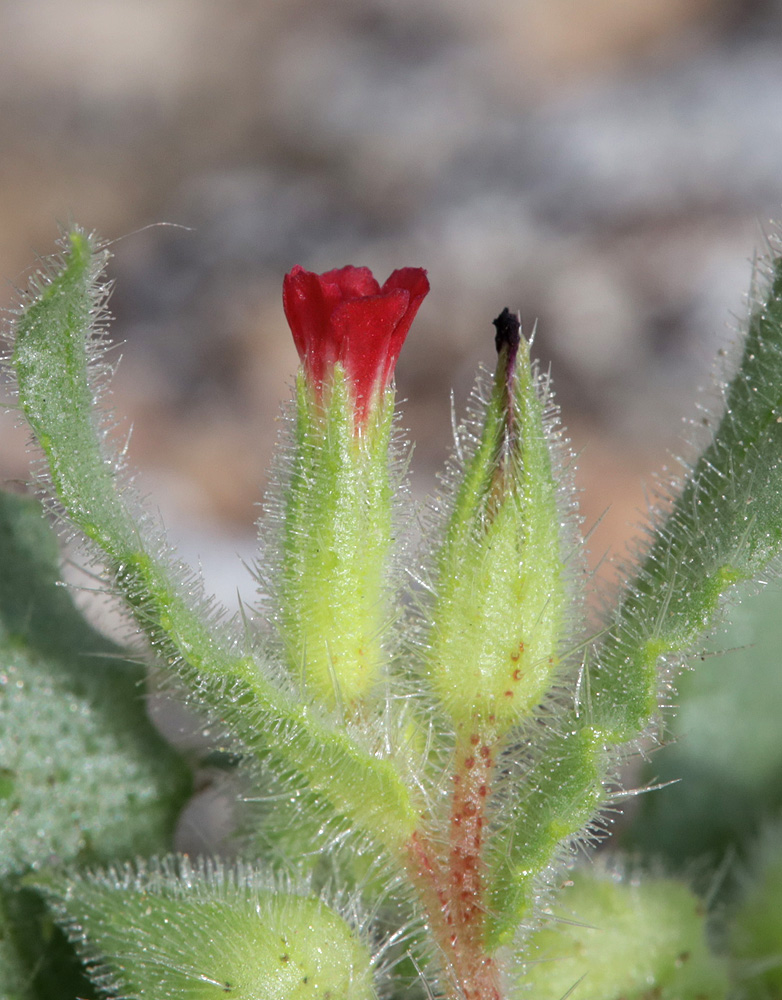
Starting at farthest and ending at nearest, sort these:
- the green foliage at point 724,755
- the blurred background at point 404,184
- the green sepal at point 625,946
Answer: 1. the blurred background at point 404,184
2. the green foliage at point 724,755
3. the green sepal at point 625,946

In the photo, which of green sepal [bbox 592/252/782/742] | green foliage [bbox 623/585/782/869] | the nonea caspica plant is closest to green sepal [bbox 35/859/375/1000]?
the nonea caspica plant

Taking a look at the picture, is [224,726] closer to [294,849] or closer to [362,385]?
[294,849]

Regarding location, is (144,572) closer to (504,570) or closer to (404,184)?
(504,570)

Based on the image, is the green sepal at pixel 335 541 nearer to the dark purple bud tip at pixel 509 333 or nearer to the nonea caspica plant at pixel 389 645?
the nonea caspica plant at pixel 389 645

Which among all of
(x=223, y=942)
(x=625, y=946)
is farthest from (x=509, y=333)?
(x=625, y=946)

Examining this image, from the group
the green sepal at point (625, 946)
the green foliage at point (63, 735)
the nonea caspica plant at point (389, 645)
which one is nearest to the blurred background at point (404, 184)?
the green foliage at point (63, 735)

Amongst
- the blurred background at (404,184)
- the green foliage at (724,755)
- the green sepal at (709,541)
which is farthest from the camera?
the blurred background at (404,184)

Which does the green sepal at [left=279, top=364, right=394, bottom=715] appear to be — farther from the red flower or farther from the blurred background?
the blurred background

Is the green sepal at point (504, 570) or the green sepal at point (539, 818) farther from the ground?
the green sepal at point (504, 570)
